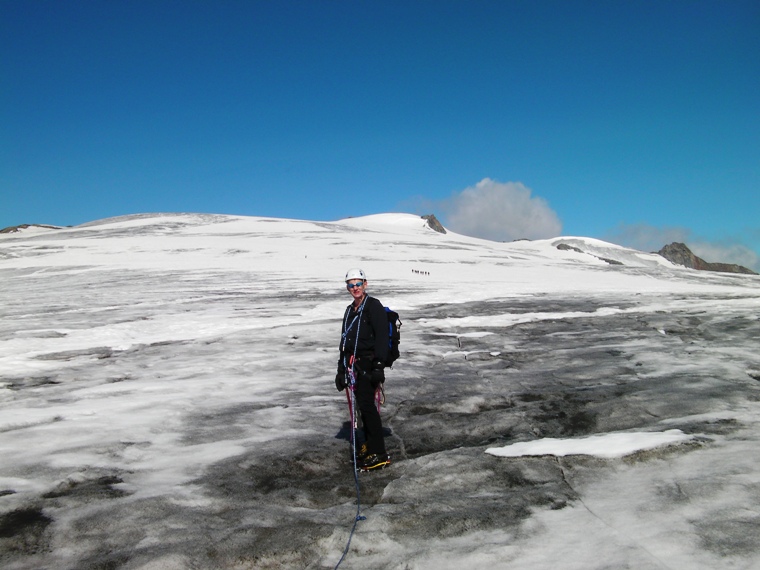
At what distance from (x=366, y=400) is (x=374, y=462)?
2.54ft

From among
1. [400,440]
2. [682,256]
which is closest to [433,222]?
[682,256]

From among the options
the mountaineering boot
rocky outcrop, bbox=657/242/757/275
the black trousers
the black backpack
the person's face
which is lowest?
the mountaineering boot

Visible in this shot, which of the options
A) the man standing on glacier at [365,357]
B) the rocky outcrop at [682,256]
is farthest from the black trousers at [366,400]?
the rocky outcrop at [682,256]

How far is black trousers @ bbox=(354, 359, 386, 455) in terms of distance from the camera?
21.5ft

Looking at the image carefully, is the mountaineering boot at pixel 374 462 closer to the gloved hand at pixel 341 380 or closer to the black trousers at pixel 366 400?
the black trousers at pixel 366 400

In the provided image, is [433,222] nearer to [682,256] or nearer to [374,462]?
[682,256]

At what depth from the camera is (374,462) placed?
632 centimetres

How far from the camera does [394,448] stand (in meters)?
7.06

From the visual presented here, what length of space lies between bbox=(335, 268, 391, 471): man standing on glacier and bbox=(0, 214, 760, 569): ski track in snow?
1.38ft

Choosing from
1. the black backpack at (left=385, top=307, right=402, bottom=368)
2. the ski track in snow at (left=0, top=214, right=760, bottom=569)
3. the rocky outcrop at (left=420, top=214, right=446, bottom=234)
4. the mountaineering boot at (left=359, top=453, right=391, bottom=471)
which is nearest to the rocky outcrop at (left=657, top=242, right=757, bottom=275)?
the rocky outcrop at (left=420, top=214, right=446, bottom=234)

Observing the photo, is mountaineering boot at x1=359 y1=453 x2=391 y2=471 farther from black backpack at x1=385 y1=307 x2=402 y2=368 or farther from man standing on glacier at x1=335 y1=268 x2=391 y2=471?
black backpack at x1=385 y1=307 x2=402 y2=368

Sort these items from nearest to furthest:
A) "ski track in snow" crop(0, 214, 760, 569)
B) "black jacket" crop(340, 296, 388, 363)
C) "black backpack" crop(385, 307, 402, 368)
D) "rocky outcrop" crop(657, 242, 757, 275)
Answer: "ski track in snow" crop(0, 214, 760, 569) → "black jacket" crop(340, 296, 388, 363) → "black backpack" crop(385, 307, 402, 368) → "rocky outcrop" crop(657, 242, 757, 275)

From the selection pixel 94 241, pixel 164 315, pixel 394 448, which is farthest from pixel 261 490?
pixel 94 241

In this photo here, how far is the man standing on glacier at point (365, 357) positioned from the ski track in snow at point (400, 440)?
1.38 ft
